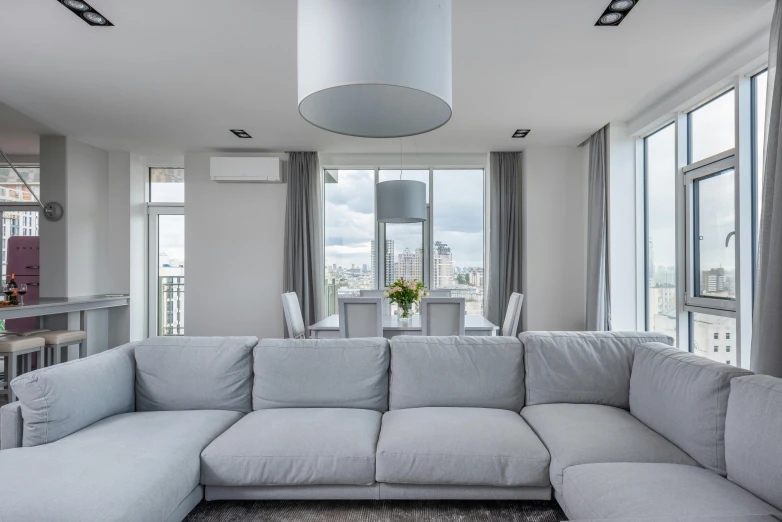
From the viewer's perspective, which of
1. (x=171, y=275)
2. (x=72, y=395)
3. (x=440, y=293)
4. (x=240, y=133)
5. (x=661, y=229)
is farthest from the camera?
(x=171, y=275)

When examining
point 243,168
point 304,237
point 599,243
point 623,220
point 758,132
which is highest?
point 243,168

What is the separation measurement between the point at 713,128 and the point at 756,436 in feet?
9.65

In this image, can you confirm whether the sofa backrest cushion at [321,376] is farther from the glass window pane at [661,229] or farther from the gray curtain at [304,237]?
the gray curtain at [304,237]

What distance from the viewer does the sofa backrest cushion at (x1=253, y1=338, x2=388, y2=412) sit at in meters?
2.47

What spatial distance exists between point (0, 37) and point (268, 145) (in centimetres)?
289

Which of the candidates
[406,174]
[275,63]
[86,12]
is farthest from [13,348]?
[406,174]

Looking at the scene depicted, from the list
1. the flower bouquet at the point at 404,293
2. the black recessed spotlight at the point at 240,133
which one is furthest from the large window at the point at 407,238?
the flower bouquet at the point at 404,293

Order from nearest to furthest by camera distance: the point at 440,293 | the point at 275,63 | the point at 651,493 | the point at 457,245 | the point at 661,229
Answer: the point at 651,493, the point at 275,63, the point at 661,229, the point at 440,293, the point at 457,245

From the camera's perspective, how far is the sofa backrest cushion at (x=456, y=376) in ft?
8.14

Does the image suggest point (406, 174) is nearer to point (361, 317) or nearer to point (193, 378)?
point (361, 317)

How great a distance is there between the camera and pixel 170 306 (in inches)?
259

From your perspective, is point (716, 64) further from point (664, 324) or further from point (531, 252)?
point (531, 252)

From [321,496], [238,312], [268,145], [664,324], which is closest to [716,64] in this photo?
[664,324]

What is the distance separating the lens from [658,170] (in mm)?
4539
